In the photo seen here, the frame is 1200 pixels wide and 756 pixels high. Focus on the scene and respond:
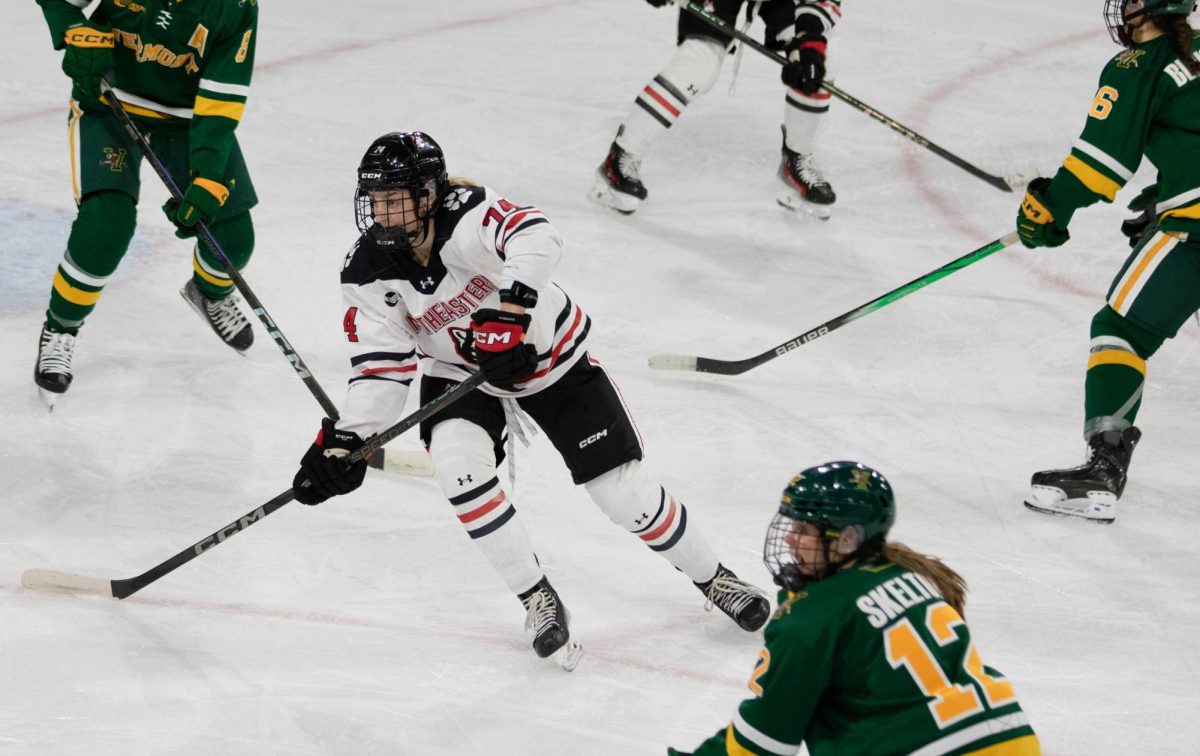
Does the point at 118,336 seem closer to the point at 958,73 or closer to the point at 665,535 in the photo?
the point at 665,535

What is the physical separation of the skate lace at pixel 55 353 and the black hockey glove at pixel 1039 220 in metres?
2.27

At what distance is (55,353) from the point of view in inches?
137

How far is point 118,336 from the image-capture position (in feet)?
12.7

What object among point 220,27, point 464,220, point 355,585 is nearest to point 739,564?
point 355,585

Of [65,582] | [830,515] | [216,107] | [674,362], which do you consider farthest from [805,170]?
[830,515]

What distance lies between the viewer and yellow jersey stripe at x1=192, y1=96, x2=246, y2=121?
11.0 feet

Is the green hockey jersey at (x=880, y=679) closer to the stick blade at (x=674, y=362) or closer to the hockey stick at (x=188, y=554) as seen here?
the hockey stick at (x=188, y=554)

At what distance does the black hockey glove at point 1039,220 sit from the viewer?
320cm

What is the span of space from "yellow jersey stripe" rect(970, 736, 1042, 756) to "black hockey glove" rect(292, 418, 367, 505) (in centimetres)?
122

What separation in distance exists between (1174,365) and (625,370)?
156cm

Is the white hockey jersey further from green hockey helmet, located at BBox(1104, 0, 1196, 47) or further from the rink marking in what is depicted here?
the rink marking

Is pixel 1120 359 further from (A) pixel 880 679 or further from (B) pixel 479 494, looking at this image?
(A) pixel 880 679

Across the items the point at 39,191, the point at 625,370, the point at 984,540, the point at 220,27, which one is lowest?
the point at 39,191

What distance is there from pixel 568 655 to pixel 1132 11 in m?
1.79
